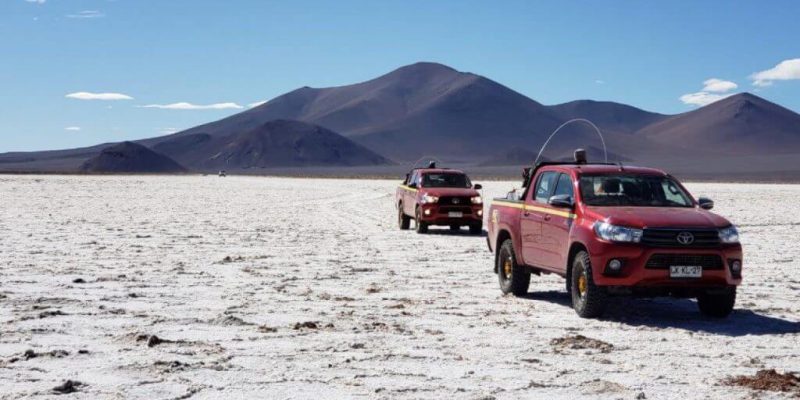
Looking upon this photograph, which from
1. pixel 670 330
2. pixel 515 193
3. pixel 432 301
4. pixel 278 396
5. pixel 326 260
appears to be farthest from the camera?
pixel 326 260

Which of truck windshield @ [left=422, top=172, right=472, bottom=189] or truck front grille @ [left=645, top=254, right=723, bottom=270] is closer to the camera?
truck front grille @ [left=645, top=254, right=723, bottom=270]

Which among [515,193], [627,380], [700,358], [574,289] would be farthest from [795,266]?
[627,380]

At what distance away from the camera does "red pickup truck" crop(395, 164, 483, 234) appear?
86.9 feet

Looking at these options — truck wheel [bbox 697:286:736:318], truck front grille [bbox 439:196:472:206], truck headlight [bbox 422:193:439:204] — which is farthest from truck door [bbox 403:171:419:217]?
truck wheel [bbox 697:286:736:318]

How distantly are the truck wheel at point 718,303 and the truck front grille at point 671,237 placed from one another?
711mm

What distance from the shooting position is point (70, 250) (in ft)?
67.7

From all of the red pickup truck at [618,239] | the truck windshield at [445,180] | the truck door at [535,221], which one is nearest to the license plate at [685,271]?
the red pickup truck at [618,239]

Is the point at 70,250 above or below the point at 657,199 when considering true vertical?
below

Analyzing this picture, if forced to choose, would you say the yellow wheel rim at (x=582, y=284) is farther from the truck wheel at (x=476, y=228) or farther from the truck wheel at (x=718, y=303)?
the truck wheel at (x=476, y=228)

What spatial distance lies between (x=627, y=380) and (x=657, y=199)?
4.54 metres

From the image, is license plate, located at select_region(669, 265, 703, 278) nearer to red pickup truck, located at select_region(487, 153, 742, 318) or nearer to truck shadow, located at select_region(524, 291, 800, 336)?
red pickup truck, located at select_region(487, 153, 742, 318)

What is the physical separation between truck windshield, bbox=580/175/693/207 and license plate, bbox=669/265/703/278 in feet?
4.26

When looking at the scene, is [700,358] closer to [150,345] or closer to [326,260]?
[150,345]

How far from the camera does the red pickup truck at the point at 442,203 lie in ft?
86.9
